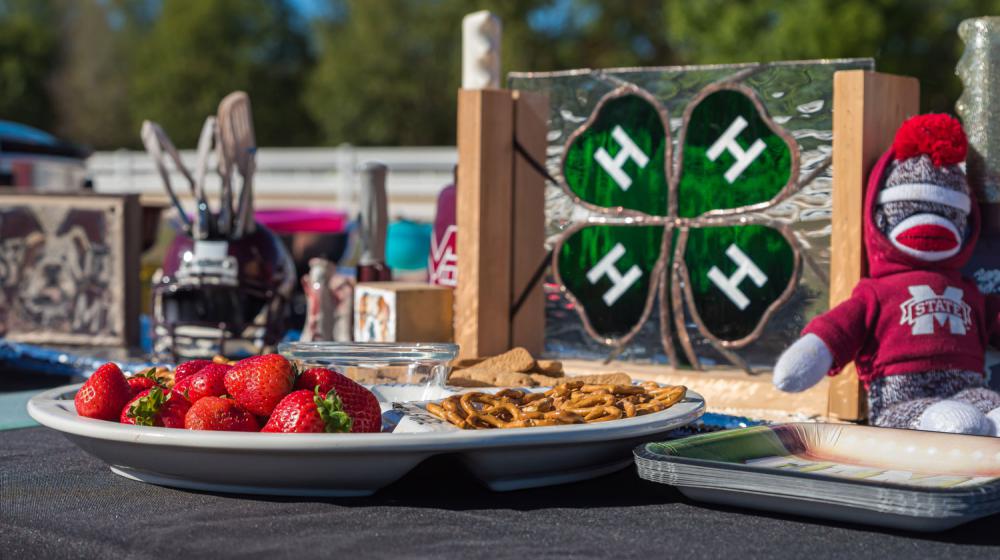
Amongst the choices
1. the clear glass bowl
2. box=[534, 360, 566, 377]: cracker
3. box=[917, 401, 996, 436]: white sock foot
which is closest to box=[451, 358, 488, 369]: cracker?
box=[534, 360, 566, 377]: cracker

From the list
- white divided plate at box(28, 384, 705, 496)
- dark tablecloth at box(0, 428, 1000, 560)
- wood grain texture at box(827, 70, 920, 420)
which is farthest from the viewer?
wood grain texture at box(827, 70, 920, 420)

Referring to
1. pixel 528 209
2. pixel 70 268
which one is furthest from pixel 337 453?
pixel 70 268

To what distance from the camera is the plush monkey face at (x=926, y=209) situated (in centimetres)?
189

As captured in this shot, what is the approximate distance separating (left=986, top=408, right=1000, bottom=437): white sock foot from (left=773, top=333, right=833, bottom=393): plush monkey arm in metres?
0.25

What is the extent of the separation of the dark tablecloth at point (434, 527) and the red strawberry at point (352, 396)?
0.09 meters

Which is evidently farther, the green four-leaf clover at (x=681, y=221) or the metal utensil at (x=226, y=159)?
the metal utensil at (x=226, y=159)

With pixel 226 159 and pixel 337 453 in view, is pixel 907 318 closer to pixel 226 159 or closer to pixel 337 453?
pixel 337 453

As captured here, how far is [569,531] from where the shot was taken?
1230 mm

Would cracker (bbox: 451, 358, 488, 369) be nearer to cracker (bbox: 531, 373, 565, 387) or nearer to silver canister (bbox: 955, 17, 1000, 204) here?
cracker (bbox: 531, 373, 565, 387)

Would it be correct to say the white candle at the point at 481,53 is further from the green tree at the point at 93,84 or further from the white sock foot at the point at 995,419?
the green tree at the point at 93,84

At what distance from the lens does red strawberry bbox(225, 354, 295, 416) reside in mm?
1390

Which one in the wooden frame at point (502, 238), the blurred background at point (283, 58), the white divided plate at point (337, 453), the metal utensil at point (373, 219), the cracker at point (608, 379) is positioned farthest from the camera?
the blurred background at point (283, 58)

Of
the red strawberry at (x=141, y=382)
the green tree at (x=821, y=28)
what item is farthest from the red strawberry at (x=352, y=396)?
the green tree at (x=821, y=28)

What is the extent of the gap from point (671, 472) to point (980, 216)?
1016 mm
